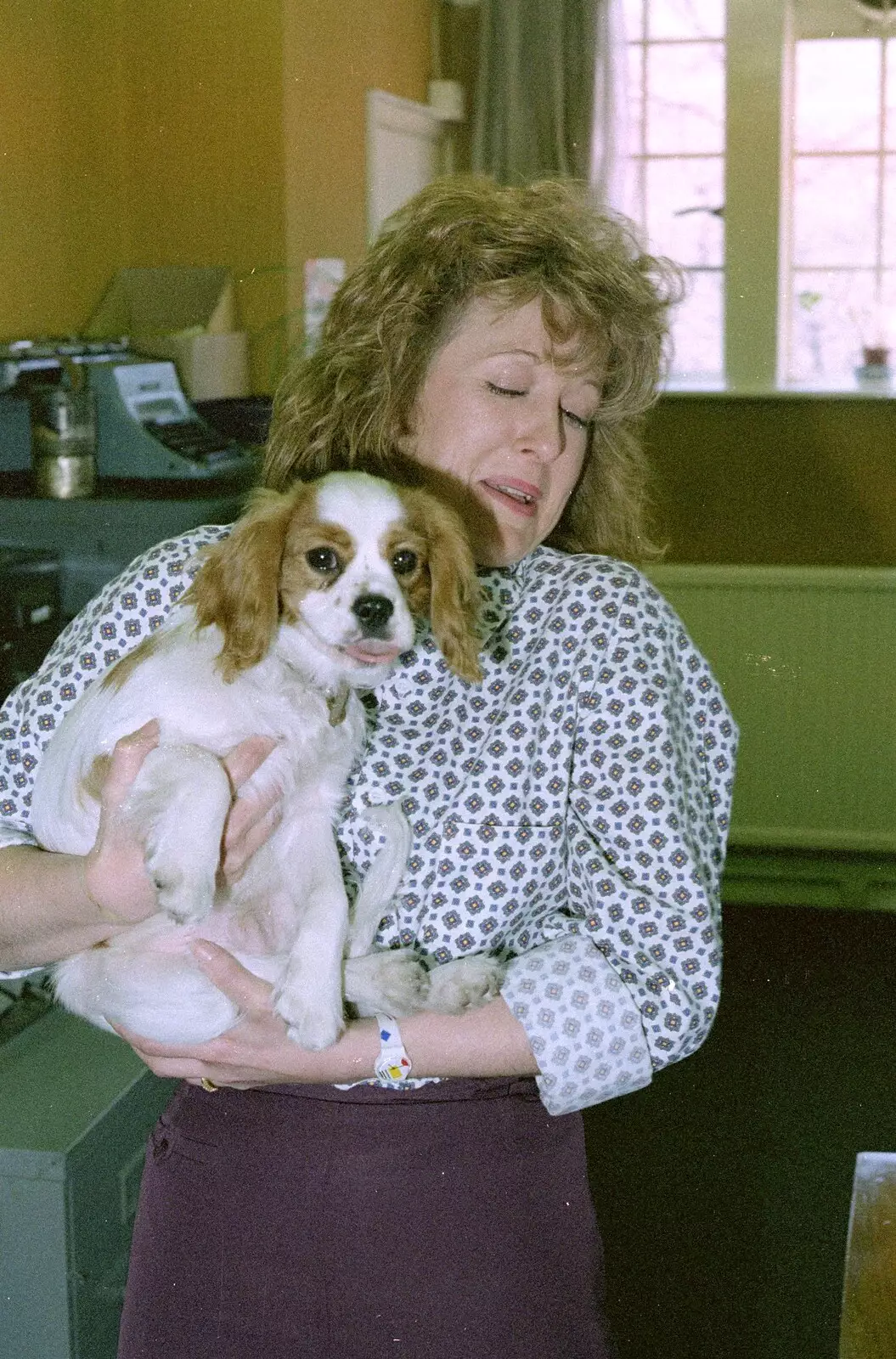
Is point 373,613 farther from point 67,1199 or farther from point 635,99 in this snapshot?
point 635,99

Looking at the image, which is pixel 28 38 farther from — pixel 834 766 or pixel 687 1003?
pixel 687 1003

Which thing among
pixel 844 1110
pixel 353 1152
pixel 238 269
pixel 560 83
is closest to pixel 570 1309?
pixel 353 1152

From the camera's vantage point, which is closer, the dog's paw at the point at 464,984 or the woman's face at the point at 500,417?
the dog's paw at the point at 464,984

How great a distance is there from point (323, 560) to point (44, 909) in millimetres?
373

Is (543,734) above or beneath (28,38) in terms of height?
beneath

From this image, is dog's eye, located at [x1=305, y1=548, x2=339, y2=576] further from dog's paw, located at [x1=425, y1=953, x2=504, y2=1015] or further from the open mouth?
dog's paw, located at [x1=425, y1=953, x2=504, y2=1015]

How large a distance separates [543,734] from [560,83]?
3.79m

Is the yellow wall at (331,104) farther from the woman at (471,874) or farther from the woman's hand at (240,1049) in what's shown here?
the woman's hand at (240,1049)

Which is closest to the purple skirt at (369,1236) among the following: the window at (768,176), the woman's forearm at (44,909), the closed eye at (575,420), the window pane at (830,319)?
the woman's forearm at (44,909)

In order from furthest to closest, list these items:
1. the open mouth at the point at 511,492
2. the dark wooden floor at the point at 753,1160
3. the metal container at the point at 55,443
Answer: the metal container at the point at 55,443, the dark wooden floor at the point at 753,1160, the open mouth at the point at 511,492

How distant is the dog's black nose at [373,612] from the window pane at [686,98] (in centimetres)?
378

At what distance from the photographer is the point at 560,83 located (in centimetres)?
453

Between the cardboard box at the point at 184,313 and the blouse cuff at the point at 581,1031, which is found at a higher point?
the cardboard box at the point at 184,313

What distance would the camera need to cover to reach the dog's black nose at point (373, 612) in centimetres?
121
